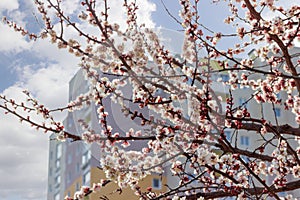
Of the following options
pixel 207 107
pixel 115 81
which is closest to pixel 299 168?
pixel 207 107

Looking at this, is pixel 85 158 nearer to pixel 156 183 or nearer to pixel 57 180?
pixel 156 183

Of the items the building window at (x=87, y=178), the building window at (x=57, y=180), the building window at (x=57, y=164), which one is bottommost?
the building window at (x=87, y=178)

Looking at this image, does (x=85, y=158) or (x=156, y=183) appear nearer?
(x=156, y=183)

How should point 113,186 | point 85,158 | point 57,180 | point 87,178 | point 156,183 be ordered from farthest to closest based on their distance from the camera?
1. point 57,180
2. point 85,158
3. point 87,178
4. point 156,183
5. point 113,186

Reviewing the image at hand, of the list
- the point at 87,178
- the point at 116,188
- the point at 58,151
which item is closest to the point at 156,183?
the point at 116,188

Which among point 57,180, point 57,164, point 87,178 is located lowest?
point 87,178

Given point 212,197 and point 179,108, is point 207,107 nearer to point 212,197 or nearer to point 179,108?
point 179,108

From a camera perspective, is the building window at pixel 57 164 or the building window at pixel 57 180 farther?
the building window at pixel 57 164

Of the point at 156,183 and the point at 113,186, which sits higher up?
the point at 156,183

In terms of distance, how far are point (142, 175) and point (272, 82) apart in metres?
0.84

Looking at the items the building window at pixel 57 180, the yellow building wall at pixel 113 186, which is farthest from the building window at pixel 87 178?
the building window at pixel 57 180

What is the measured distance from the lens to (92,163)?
10.6 m

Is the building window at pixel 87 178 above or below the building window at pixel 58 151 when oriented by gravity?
below

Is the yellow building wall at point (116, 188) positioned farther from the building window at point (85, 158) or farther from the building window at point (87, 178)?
the building window at point (85, 158)
